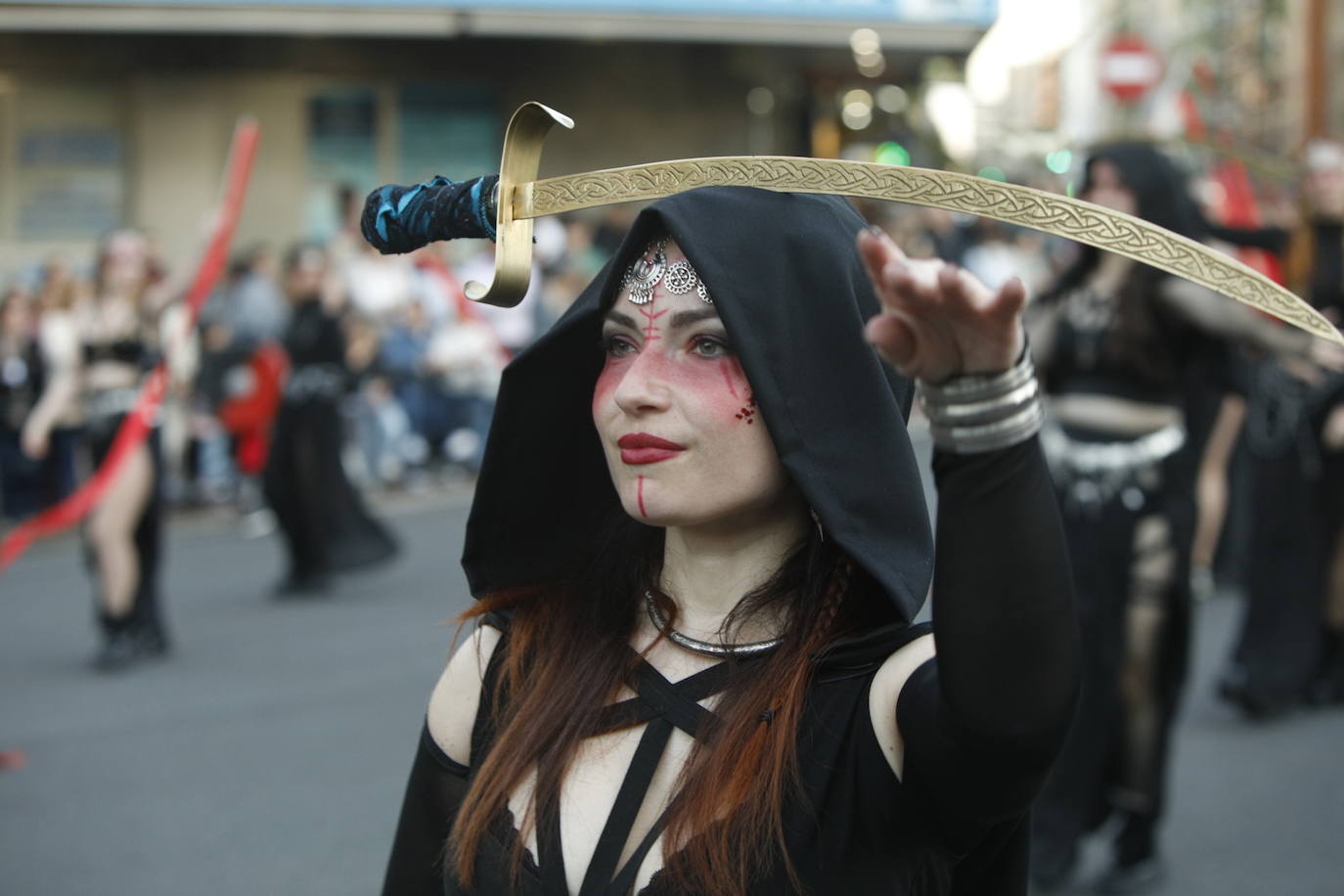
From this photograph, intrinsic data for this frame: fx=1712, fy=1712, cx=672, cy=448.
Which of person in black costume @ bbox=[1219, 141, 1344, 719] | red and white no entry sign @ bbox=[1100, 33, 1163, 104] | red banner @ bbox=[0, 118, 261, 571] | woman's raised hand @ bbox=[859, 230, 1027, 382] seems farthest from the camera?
red and white no entry sign @ bbox=[1100, 33, 1163, 104]

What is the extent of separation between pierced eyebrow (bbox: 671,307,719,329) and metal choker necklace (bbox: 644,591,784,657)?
0.37 m

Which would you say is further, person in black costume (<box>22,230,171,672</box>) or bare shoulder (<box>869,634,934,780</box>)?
person in black costume (<box>22,230,171,672</box>)

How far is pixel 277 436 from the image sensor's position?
10.1 m

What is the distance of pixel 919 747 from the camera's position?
1697mm

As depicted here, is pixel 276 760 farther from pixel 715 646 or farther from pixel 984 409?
pixel 984 409

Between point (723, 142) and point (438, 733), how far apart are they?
17738 millimetres

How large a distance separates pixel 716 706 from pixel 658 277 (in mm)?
502

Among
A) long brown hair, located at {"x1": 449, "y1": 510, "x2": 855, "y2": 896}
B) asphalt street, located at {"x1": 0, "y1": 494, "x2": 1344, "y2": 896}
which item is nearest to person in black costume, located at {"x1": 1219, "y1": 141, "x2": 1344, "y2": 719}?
asphalt street, located at {"x1": 0, "y1": 494, "x2": 1344, "y2": 896}

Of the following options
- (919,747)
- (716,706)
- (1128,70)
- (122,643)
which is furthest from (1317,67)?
(919,747)

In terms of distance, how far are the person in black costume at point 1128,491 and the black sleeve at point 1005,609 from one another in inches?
138

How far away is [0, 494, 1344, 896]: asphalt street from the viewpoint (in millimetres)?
5316

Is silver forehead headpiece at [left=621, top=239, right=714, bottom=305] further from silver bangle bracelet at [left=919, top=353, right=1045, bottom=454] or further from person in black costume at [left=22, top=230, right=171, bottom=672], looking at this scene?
person in black costume at [left=22, top=230, right=171, bottom=672]

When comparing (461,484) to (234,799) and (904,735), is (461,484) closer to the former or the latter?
(234,799)

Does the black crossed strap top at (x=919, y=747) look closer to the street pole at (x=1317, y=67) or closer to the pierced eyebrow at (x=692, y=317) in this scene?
the pierced eyebrow at (x=692, y=317)
